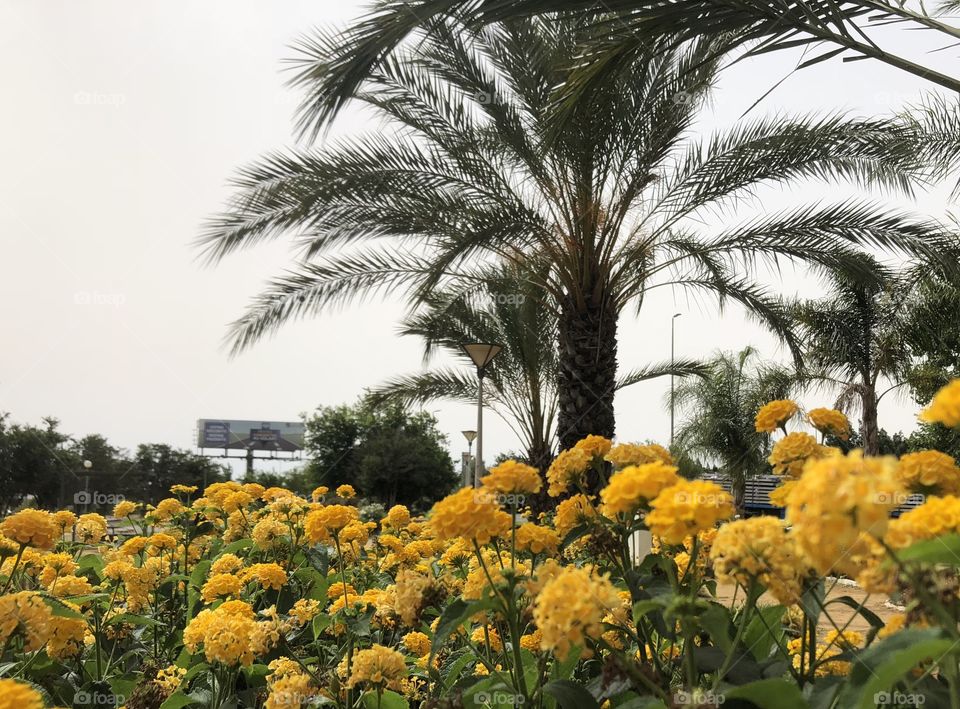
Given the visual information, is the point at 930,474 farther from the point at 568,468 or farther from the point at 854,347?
the point at 854,347

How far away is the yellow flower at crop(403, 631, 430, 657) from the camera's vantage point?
7.62 feet

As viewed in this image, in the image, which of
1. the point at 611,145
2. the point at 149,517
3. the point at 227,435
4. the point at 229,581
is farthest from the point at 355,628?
the point at 227,435

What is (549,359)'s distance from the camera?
36.9ft

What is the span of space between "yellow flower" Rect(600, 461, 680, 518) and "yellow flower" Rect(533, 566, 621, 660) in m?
0.15

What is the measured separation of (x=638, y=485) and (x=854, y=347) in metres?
17.9

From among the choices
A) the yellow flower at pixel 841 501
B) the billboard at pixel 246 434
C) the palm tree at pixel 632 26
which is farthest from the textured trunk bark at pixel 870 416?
the billboard at pixel 246 434

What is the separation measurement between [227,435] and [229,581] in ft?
191

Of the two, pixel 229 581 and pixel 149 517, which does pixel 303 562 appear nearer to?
pixel 229 581

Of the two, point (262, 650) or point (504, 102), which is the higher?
point (504, 102)

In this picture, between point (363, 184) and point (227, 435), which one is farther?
point (227, 435)

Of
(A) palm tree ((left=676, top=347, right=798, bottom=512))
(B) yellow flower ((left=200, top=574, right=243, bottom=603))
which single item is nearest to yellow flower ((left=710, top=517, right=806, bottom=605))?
(B) yellow flower ((left=200, top=574, right=243, bottom=603))

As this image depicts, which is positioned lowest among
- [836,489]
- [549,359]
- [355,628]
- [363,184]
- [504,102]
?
[355,628]

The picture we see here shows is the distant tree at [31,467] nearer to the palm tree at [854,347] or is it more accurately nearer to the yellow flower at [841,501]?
the palm tree at [854,347]

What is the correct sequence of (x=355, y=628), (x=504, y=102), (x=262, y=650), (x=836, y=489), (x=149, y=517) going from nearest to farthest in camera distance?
(x=836, y=489) → (x=262, y=650) → (x=355, y=628) → (x=149, y=517) → (x=504, y=102)
